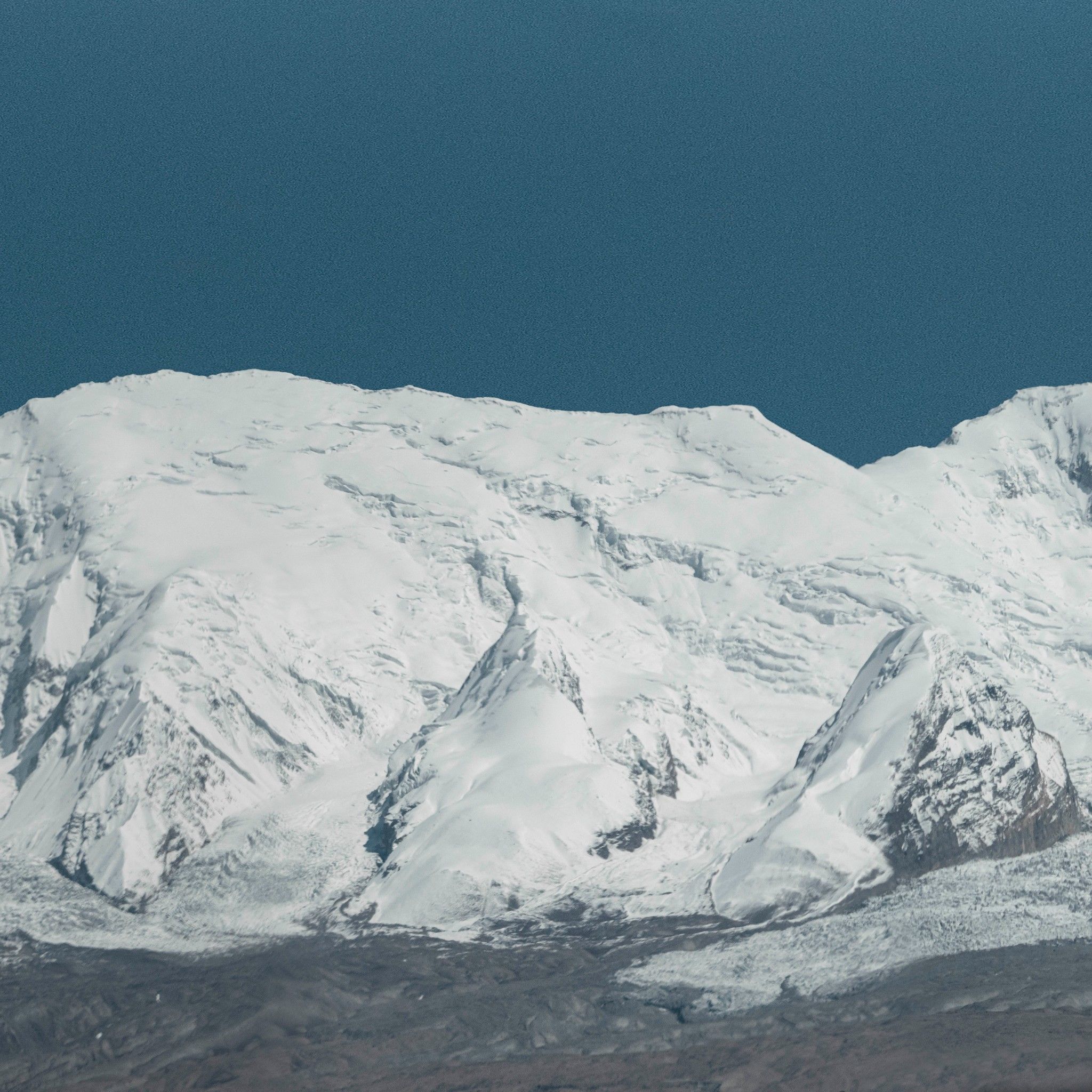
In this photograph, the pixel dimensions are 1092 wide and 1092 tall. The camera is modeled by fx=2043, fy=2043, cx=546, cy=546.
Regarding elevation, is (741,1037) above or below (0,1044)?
below

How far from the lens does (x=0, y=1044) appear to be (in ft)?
649

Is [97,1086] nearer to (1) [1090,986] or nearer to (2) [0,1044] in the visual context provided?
(2) [0,1044]

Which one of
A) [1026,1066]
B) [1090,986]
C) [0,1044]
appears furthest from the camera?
[0,1044]

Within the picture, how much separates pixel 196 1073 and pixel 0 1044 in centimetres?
2327

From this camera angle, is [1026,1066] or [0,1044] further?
[0,1044]

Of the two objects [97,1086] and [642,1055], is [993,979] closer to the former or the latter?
[642,1055]

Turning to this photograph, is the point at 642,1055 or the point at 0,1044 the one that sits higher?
the point at 0,1044

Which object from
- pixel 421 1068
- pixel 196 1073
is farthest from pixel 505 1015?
pixel 196 1073

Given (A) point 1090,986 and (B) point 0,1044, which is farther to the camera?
(B) point 0,1044

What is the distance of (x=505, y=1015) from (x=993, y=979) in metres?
46.8

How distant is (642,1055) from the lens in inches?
7392

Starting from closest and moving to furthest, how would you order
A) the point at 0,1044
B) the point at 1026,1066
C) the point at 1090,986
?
the point at 1026,1066
the point at 1090,986
the point at 0,1044

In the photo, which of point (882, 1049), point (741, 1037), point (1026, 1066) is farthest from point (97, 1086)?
point (1026, 1066)

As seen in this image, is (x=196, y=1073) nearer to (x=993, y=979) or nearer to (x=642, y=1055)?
(x=642, y=1055)
